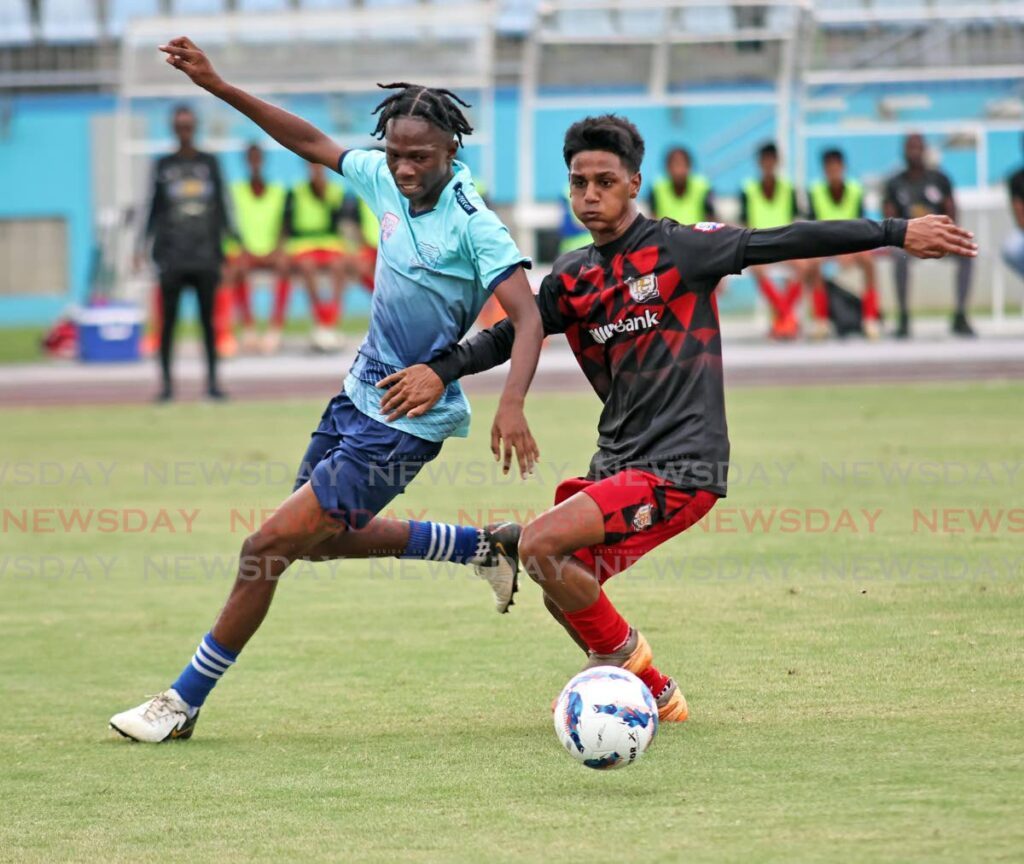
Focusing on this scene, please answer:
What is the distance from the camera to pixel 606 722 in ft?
Answer: 15.5

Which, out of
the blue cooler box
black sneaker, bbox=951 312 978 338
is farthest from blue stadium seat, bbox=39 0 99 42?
black sneaker, bbox=951 312 978 338

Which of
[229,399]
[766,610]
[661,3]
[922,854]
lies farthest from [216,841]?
[661,3]

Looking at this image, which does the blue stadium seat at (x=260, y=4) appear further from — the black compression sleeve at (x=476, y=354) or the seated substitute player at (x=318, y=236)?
the black compression sleeve at (x=476, y=354)

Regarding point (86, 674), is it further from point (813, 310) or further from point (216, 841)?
point (813, 310)

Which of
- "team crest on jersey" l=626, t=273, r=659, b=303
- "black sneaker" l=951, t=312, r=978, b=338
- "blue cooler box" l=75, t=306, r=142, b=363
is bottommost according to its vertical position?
"blue cooler box" l=75, t=306, r=142, b=363

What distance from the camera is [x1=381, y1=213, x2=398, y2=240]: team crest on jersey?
5.77 m

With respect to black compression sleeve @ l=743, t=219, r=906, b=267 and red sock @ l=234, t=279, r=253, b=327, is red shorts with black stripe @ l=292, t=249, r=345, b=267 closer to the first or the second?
red sock @ l=234, t=279, r=253, b=327

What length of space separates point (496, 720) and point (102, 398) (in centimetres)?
1246

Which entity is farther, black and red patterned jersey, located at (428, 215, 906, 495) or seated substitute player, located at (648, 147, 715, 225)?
seated substitute player, located at (648, 147, 715, 225)

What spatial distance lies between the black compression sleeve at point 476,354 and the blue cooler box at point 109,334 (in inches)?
653

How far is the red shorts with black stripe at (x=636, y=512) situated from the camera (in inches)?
209

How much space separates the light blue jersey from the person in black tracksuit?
10176mm
